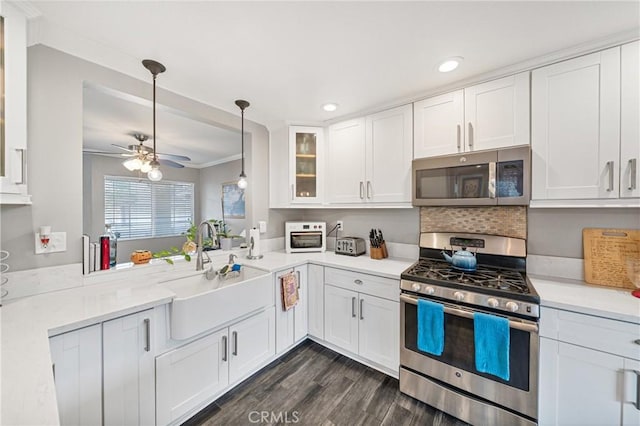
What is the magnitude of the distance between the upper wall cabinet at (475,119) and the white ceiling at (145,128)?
2101 mm

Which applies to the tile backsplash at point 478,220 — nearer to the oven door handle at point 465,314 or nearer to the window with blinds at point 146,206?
the oven door handle at point 465,314

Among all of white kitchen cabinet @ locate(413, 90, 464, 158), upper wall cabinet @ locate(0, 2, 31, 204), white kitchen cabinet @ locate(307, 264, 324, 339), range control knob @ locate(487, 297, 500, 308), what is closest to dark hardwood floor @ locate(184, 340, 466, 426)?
white kitchen cabinet @ locate(307, 264, 324, 339)

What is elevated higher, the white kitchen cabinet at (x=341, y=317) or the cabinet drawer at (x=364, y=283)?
the cabinet drawer at (x=364, y=283)

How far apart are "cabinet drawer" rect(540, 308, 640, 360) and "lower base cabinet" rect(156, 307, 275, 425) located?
1.88 metres

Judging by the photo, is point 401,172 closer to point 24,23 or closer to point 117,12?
point 117,12

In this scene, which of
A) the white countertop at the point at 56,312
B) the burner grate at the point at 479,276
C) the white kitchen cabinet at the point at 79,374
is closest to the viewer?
Answer: the white countertop at the point at 56,312

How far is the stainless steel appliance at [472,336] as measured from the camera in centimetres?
137

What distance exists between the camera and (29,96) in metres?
1.35

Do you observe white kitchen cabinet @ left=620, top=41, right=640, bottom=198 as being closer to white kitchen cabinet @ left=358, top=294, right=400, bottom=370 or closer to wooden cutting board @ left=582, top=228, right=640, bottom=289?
wooden cutting board @ left=582, top=228, right=640, bottom=289

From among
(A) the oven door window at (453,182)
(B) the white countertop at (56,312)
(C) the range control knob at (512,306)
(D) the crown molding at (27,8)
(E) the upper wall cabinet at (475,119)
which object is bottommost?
(C) the range control knob at (512,306)

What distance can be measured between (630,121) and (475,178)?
0.78 meters

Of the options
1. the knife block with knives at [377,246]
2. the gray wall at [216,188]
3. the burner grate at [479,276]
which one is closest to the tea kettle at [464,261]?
the burner grate at [479,276]

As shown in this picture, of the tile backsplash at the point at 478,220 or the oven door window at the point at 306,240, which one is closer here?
the tile backsplash at the point at 478,220

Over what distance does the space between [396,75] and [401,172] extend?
0.78m
